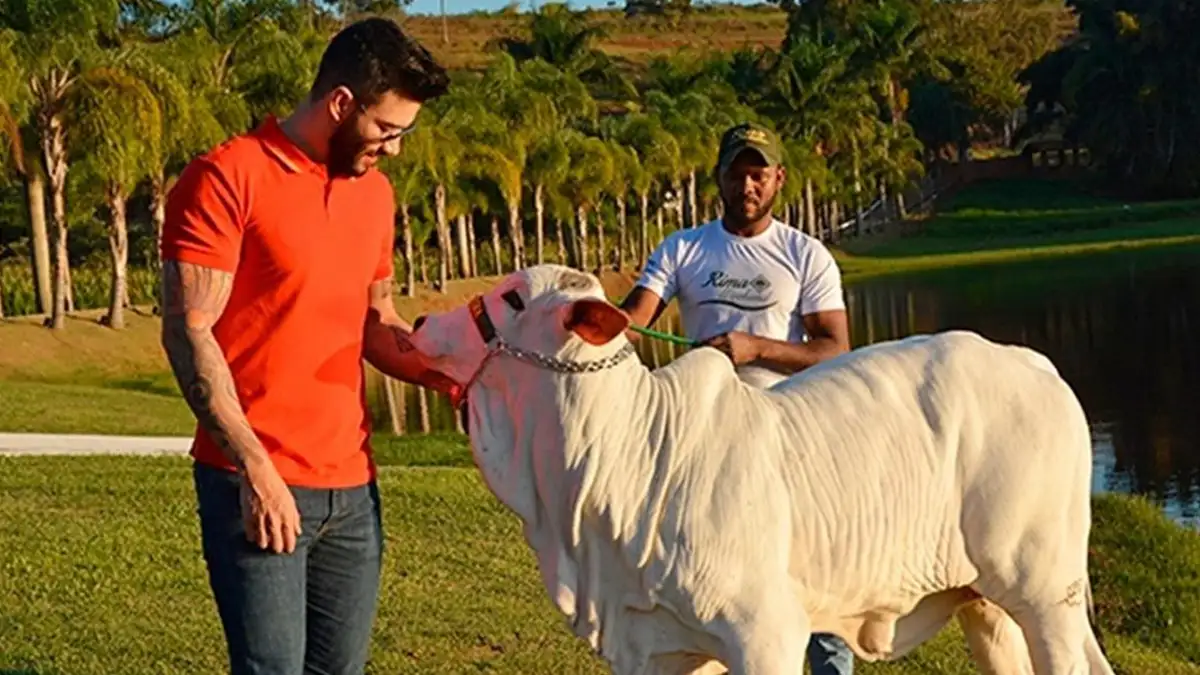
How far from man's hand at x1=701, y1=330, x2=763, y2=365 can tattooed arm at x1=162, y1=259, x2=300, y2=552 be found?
5.88 feet

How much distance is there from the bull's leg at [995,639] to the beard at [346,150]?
2.22 m

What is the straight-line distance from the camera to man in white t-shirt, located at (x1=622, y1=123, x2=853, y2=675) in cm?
573

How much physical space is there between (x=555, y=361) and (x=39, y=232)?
32.0 m

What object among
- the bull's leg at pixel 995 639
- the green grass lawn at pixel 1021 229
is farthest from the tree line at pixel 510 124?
the bull's leg at pixel 995 639

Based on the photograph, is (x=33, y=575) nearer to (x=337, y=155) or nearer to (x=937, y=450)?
(x=337, y=155)

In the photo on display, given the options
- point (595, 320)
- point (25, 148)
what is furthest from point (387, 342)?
point (25, 148)

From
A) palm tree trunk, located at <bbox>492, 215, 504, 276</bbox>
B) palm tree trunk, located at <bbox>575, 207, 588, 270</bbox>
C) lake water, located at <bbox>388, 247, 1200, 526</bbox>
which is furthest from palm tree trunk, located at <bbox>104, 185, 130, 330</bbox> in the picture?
palm tree trunk, located at <bbox>575, 207, 588, 270</bbox>

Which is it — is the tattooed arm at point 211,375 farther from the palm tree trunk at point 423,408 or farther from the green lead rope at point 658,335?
the palm tree trunk at point 423,408

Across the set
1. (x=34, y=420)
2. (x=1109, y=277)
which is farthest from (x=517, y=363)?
(x=1109, y=277)

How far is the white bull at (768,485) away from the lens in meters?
4.07

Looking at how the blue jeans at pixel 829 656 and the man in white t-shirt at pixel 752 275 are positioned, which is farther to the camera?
the blue jeans at pixel 829 656

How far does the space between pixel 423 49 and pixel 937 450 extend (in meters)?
1.77

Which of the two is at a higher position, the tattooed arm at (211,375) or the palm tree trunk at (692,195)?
the tattooed arm at (211,375)

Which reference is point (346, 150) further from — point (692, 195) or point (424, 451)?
point (692, 195)
